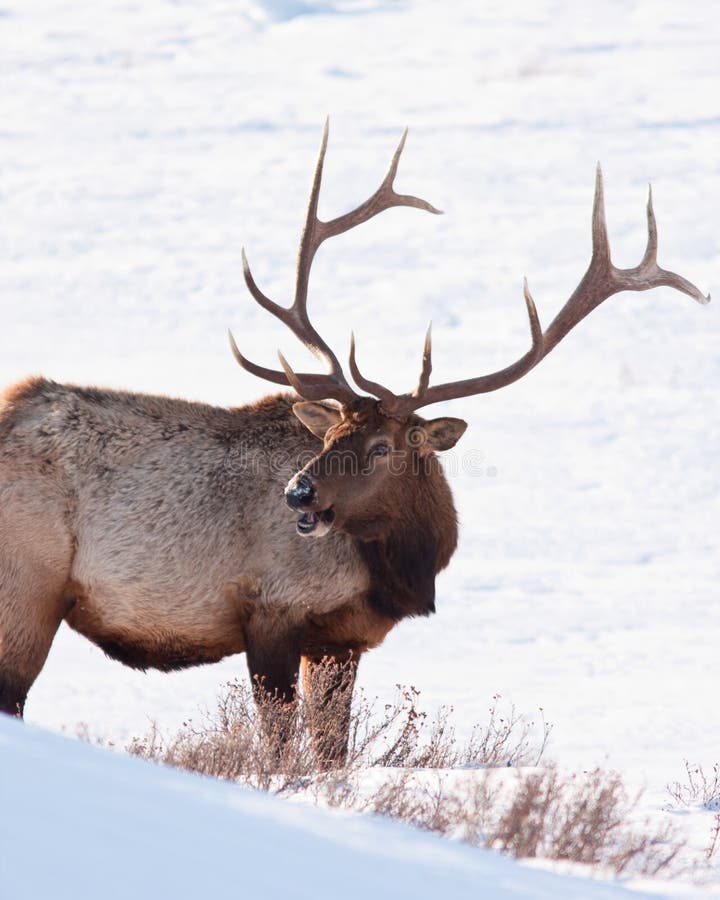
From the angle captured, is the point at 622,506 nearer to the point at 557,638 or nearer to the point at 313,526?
the point at 557,638

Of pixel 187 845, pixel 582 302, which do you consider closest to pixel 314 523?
pixel 582 302

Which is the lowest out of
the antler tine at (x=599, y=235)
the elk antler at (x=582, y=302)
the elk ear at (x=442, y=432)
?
the elk ear at (x=442, y=432)

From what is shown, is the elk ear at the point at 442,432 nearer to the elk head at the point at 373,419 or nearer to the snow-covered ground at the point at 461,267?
the elk head at the point at 373,419

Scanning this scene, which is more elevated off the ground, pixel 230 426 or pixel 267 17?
pixel 267 17

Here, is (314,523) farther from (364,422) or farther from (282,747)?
(282,747)

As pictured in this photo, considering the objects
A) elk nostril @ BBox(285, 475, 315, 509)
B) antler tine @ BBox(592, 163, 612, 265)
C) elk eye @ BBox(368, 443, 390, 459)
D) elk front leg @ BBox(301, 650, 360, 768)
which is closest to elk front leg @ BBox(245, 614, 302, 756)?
elk front leg @ BBox(301, 650, 360, 768)

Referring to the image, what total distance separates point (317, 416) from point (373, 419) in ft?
0.91

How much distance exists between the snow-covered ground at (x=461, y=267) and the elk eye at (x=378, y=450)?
2.15 metres

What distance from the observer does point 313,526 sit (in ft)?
23.4

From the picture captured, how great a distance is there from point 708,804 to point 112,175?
18550mm

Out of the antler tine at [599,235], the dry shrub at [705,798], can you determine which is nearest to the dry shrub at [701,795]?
the dry shrub at [705,798]

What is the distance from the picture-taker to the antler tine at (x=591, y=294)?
311 inches

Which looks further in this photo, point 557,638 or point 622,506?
point 622,506

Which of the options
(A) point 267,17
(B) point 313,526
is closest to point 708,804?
(B) point 313,526
